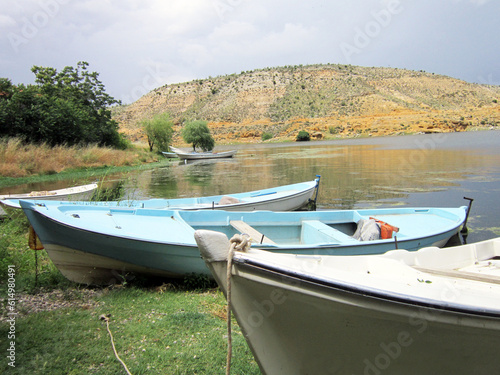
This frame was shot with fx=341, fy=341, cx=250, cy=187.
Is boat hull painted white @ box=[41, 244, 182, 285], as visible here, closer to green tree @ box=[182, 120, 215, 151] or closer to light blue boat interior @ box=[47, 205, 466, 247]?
light blue boat interior @ box=[47, 205, 466, 247]

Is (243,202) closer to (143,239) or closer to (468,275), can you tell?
(143,239)

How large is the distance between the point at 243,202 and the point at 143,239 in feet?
14.5

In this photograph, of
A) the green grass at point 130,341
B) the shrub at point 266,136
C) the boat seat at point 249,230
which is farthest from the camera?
the shrub at point 266,136

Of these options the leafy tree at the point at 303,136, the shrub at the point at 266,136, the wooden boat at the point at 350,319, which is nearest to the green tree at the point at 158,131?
the leafy tree at the point at 303,136

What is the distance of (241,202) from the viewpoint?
9.13 m

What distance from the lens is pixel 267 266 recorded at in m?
2.38

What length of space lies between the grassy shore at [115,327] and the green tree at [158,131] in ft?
130

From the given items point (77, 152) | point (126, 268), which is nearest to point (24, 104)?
point (77, 152)

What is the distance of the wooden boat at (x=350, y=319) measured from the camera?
89.7 inches

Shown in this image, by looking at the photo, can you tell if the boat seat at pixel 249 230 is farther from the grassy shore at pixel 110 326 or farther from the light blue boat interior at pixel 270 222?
the grassy shore at pixel 110 326

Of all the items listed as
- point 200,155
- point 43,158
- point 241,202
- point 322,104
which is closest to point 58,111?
point 43,158

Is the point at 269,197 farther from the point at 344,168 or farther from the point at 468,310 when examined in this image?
the point at 344,168

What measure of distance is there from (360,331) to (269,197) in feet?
25.6

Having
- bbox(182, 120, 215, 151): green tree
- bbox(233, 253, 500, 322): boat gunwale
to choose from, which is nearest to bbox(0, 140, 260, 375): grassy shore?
bbox(233, 253, 500, 322): boat gunwale
